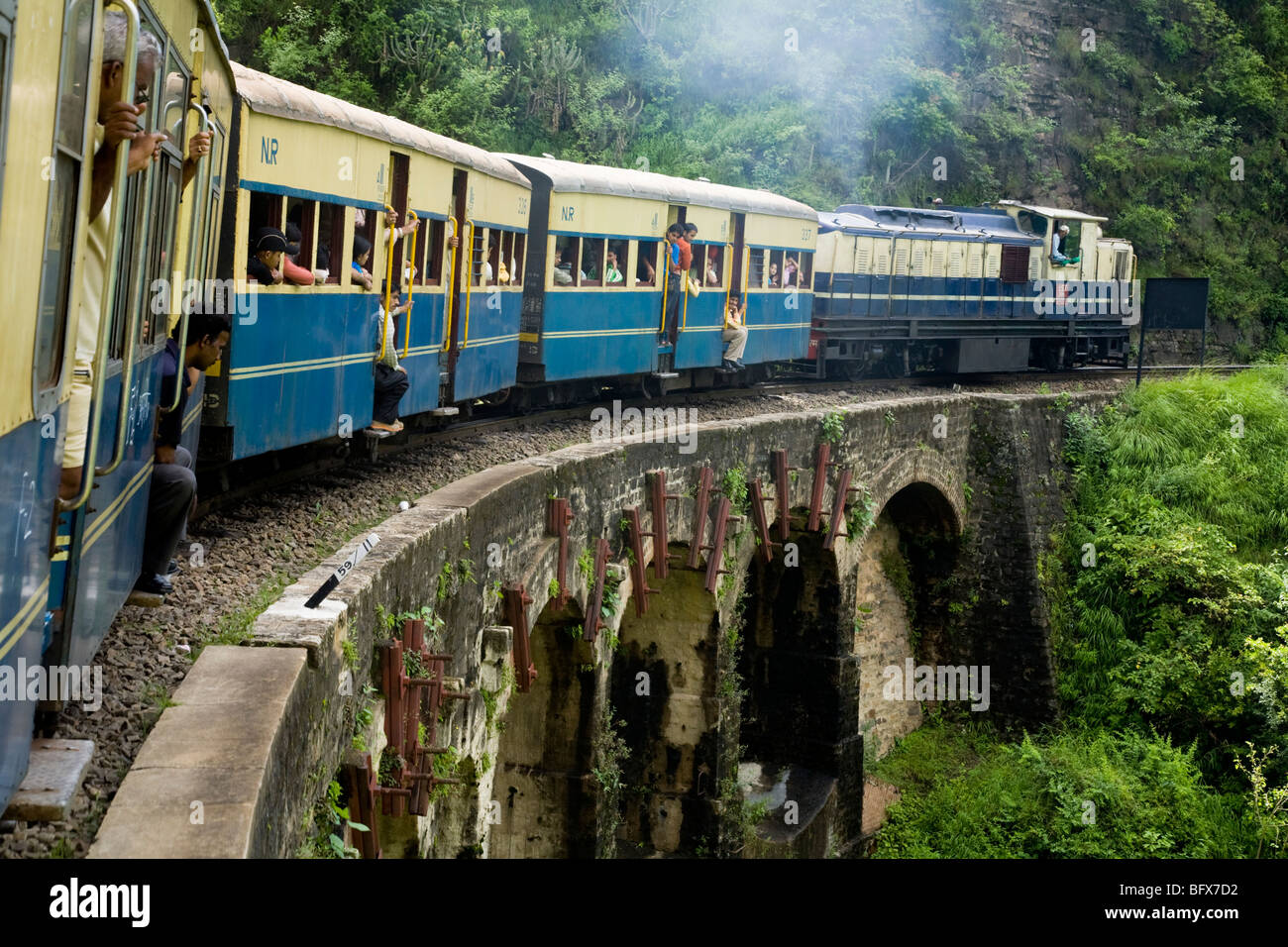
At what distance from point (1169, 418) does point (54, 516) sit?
74.4ft

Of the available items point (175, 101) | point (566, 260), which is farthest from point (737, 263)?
point (175, 101)

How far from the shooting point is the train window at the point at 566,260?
14.5 metres

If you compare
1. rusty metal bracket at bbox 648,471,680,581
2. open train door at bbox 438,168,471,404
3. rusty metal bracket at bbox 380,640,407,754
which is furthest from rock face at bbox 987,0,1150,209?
rusty metal bracket at bbox 380,640,407,754

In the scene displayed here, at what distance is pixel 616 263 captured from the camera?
1550 cm

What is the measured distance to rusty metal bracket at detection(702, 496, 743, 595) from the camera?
45.1 ft

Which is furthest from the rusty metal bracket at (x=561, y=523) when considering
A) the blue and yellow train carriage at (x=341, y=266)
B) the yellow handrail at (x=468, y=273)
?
the yellow handrail at (x=468, y=273)

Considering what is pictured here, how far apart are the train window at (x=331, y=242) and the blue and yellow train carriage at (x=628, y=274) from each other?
5120 mm

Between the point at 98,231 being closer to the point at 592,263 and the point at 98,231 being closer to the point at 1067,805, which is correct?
the point at 592,263

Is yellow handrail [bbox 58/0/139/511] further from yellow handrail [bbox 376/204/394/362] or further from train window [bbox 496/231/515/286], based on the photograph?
train window [bbox 496/231/515/286]

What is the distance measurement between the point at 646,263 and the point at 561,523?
6.83 metres

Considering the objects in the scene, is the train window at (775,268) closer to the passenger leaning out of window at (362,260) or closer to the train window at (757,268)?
the train window at (757,268)

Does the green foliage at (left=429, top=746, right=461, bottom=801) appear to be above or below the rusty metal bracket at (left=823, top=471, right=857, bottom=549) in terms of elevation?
below

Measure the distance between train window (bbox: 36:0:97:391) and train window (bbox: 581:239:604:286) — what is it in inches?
449
